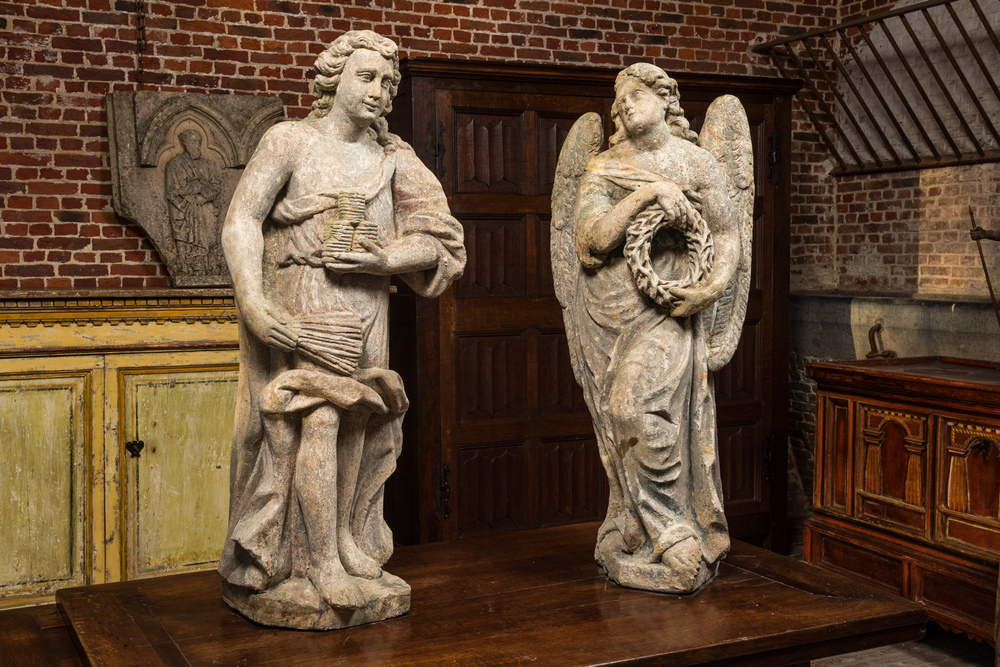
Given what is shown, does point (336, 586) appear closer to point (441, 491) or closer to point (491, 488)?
point (441, 491)

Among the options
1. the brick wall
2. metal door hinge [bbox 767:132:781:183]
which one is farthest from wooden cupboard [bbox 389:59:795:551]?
the brick wall

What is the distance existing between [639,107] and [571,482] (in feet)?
8.65

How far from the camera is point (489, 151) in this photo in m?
5.10

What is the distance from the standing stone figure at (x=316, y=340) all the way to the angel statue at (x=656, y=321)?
24.0 inches

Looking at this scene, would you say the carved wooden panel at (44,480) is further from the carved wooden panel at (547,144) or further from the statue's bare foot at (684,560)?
the statue's bare foot at (684,560)

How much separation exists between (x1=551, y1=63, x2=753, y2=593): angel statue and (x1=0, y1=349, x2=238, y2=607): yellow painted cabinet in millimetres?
2139

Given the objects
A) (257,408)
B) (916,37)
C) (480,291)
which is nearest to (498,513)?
(480,291)

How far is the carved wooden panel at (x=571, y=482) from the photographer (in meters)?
5.32

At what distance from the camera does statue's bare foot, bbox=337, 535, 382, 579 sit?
291cm

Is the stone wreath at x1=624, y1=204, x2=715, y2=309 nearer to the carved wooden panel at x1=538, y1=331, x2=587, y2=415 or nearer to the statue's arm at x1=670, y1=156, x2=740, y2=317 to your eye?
the statue's arm at x1=670, y1=156, x2=740, y2=317

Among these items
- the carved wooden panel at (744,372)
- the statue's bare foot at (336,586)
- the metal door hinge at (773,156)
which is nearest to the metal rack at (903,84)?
the metal door hinge at (773,156)

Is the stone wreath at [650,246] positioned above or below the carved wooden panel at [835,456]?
above

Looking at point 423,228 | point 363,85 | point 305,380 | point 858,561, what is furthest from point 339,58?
point 858,561

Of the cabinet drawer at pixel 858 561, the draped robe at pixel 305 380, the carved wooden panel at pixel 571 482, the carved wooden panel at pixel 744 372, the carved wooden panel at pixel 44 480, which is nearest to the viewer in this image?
the draped robe at pixel 305 380
